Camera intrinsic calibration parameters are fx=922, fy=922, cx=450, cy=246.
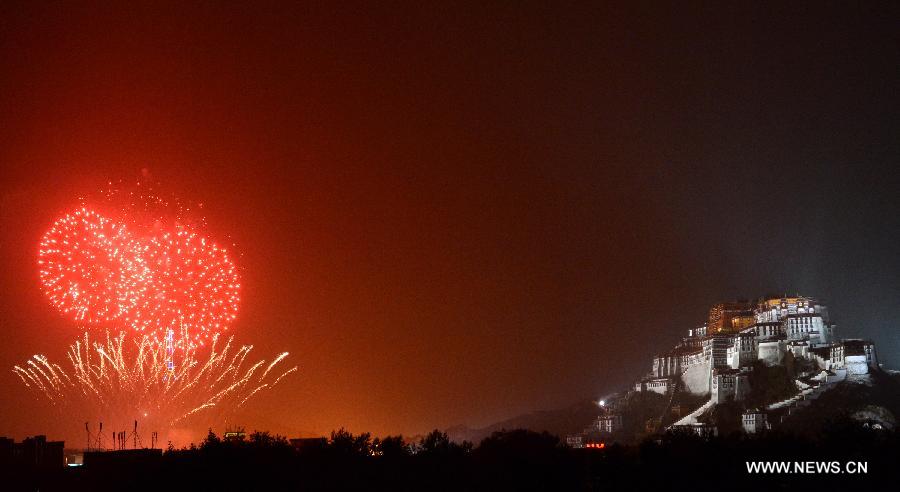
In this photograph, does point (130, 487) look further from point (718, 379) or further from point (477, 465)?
point (718, 379)

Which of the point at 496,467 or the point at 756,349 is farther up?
the point at 756,349

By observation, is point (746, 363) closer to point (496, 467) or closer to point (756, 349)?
point (756, 349)

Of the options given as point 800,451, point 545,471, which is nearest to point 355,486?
point 545,471

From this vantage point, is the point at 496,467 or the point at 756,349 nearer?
the point at 496,467

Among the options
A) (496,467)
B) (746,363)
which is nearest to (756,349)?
(746,363)

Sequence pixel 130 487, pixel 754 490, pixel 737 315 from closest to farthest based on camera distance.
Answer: pixel 754 490
pixel 130 487
pixel 737 315
